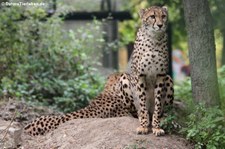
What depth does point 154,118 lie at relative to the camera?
19.6ft

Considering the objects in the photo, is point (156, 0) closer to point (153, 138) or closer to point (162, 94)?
point (162, 94)

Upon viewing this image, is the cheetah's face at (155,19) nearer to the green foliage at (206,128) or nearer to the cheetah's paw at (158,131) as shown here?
the green foliage at (206,128)

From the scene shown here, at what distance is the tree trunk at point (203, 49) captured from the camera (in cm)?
614

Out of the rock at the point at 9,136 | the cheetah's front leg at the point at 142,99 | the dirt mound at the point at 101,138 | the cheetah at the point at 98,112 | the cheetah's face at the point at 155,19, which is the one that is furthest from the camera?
the cheetah at the point at 98,112

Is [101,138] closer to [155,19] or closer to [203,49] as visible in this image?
[155,19]

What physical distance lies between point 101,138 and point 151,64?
3.22 feet

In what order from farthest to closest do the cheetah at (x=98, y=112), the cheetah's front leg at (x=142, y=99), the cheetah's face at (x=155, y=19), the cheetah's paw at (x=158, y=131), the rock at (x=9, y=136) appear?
the cheetah at (x=98, y=112) → the cheetah's front leg at (x=142, y=99) → the cheetah's face at (x=155, y=19) → the cheetah's paw at (x=158, y=131) → the rock at (x=9, y=136)

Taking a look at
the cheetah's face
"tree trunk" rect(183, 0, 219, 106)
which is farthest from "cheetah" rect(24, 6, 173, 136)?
"tree trunk" rect(183, 0, 219, 106)

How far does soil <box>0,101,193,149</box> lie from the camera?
17.9 ft

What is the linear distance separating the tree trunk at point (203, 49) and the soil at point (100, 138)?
625 millimetres

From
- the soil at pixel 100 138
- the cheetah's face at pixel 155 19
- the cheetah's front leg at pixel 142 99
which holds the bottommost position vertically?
the soil at pixel 100 138

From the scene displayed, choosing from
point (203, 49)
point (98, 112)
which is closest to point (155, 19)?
point (203, 49)

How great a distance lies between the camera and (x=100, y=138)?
5.64 meters

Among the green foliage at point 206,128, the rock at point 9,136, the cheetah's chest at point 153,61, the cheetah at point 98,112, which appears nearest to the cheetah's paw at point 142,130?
the green foliage at point 206,128
